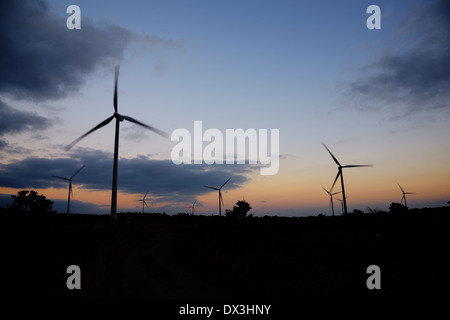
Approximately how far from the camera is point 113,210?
37.8 metres

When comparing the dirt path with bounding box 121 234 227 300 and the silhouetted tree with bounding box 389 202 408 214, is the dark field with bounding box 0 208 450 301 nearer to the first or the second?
the dirt path with bounding box 121 234 227 300

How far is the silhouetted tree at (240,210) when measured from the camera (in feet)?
263

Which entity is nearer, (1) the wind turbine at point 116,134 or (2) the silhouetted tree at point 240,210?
(1) the wind turbine at point 116,134

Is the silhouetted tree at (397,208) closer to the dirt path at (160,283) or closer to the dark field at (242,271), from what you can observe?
the dark field at (242,271)

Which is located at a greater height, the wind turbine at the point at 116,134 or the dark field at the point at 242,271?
the wind turbine at the point at 116,134

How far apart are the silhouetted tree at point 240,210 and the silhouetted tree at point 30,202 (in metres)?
54.3

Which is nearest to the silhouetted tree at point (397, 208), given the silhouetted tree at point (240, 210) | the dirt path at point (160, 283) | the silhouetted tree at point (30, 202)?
the silhouetted tree at point (240, 210)

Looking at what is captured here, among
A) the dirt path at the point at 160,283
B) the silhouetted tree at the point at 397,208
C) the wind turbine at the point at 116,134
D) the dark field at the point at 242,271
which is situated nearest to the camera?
the dark field at the point at 242,271

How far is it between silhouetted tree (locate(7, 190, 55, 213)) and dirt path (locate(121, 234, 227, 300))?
66.1 meters

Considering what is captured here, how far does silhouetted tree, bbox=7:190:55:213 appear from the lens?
78762 mm

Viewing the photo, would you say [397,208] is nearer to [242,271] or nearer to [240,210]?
[240,210]

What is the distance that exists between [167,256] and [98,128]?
22.4m

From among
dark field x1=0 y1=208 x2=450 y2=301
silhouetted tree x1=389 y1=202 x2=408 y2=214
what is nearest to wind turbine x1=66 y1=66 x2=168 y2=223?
dark field x1=0 y1=208 x2=450 y2=301
